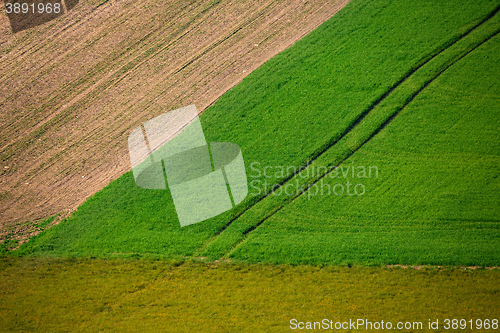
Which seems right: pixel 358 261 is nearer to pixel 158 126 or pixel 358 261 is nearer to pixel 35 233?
pixel 158 126

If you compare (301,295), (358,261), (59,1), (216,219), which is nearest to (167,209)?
(216,219)

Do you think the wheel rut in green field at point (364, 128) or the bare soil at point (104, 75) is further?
the bare soil at point (104, 75)

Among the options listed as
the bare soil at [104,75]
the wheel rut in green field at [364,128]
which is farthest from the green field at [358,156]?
the bare soil at [104,75]

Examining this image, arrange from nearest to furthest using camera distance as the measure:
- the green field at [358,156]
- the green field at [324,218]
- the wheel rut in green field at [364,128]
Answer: the green field at [324,218]
the green field at [358,156]
the wheel rut in green field at [364,128]

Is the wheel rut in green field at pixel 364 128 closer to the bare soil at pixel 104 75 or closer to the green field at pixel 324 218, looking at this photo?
the green field at pixel 324 218

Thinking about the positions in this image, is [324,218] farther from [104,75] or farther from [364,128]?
[104,75]

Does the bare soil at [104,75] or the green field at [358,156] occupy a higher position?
the bare soil at [104,75]

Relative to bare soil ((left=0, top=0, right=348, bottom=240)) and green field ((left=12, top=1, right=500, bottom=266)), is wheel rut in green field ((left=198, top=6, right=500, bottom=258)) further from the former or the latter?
bare soil ((left=0, top=0, right=348, bottom=240))

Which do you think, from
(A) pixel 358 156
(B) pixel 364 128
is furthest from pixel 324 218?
(B) pixel 364 128
